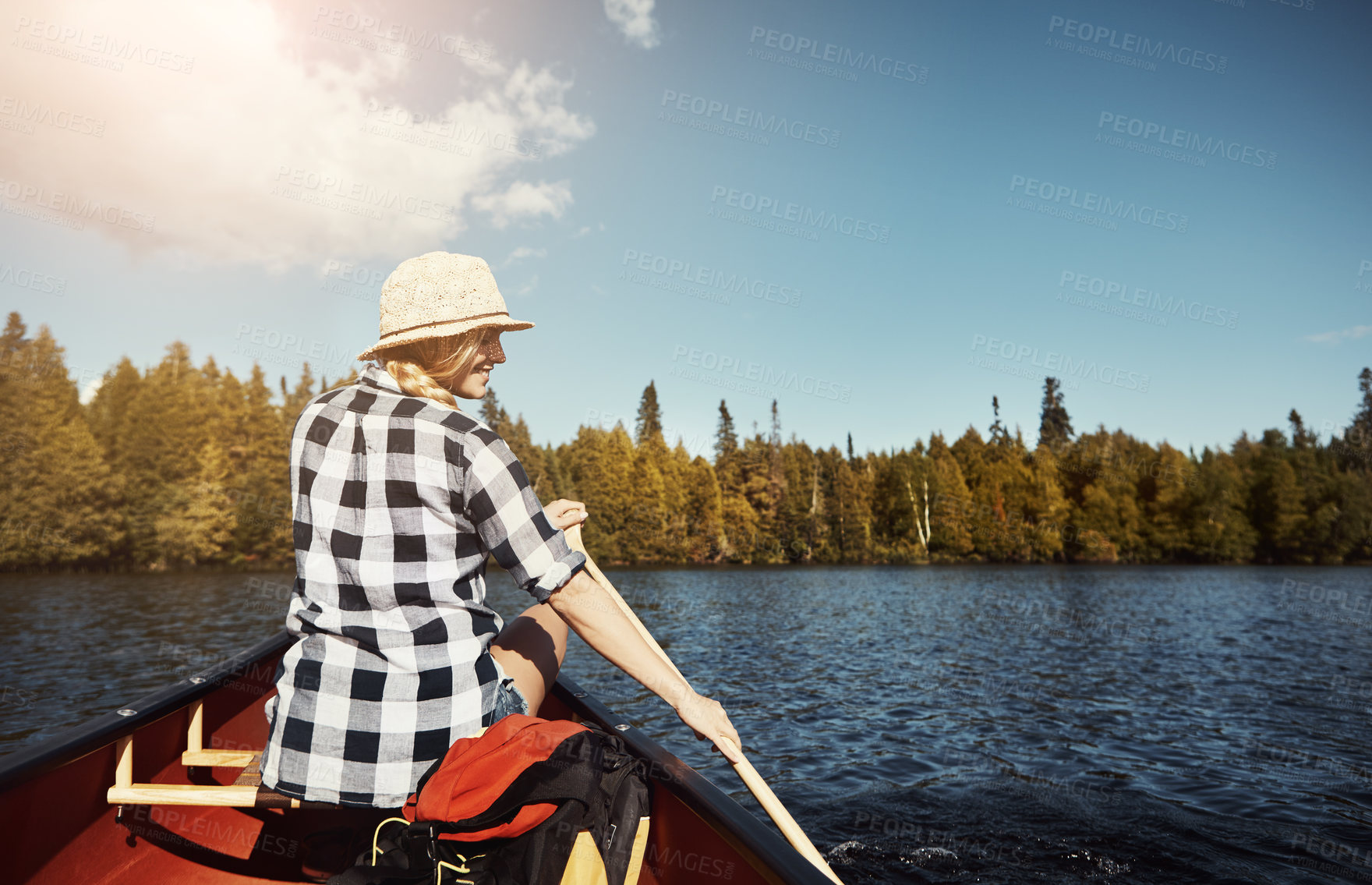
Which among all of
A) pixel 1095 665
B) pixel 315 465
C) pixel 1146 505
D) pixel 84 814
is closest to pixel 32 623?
pixel 84 814

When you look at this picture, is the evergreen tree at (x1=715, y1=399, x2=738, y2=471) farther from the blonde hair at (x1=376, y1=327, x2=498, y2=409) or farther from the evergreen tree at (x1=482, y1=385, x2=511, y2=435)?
the blonde hair at (x1=376, y1=327, x2=498, y2=409)

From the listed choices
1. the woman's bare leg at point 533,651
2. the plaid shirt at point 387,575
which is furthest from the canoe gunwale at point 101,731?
the woman's bare leg at point 533,651

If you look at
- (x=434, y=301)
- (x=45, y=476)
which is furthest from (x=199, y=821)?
(x=45, y=476)

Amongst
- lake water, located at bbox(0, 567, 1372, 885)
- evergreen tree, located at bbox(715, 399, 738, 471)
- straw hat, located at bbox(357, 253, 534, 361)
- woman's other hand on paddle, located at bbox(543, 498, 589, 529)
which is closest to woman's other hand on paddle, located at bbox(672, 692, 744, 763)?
woman's other hand on paddle, located at bbox(543, 498, 589, 529)

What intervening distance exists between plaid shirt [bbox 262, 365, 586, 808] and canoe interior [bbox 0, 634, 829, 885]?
32cm

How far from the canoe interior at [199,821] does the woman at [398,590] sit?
0.32 m

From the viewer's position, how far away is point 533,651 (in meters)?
2.62

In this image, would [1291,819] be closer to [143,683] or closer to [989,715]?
[989,715]

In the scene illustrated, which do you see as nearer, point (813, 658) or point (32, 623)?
point (813, 658)

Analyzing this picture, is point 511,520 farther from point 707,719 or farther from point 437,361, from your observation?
point 707,719

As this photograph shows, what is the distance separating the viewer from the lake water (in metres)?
5.34

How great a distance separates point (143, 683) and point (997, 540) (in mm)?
62495

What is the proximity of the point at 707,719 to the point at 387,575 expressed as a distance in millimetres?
923

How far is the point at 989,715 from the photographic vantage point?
9.30m
